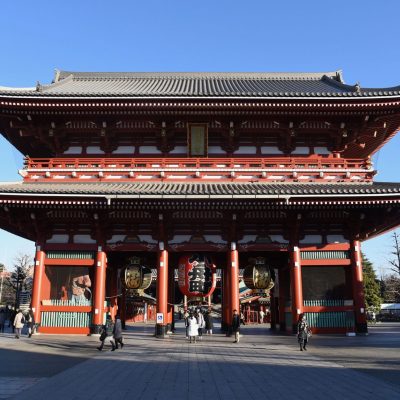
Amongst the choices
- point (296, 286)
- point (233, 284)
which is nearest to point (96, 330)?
point (233, 284)

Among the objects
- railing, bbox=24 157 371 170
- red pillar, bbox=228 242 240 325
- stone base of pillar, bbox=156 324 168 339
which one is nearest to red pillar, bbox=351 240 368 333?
railing, bbox=24 157 371 170

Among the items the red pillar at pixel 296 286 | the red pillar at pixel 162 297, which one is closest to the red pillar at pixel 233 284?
the red pillar at pixel 296 286

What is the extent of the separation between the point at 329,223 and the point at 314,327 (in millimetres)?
5472

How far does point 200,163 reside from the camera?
21656 mm

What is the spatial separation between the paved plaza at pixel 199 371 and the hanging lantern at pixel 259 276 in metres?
4.08

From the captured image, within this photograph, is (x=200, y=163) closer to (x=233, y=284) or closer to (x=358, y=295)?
(x=233, y=284)

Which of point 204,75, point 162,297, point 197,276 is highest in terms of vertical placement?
point 204,75

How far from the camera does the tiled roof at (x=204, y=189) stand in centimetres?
1839

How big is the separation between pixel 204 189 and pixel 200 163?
2.84 meters

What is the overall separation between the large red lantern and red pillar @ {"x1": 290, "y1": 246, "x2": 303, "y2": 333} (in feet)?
13.6

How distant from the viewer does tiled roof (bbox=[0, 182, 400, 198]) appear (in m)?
18.4

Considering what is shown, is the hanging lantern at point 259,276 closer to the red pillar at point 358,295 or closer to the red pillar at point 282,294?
the red pillar at point 282,294

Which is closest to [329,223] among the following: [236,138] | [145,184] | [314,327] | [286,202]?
[286,202]

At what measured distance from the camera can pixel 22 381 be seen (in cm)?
963
